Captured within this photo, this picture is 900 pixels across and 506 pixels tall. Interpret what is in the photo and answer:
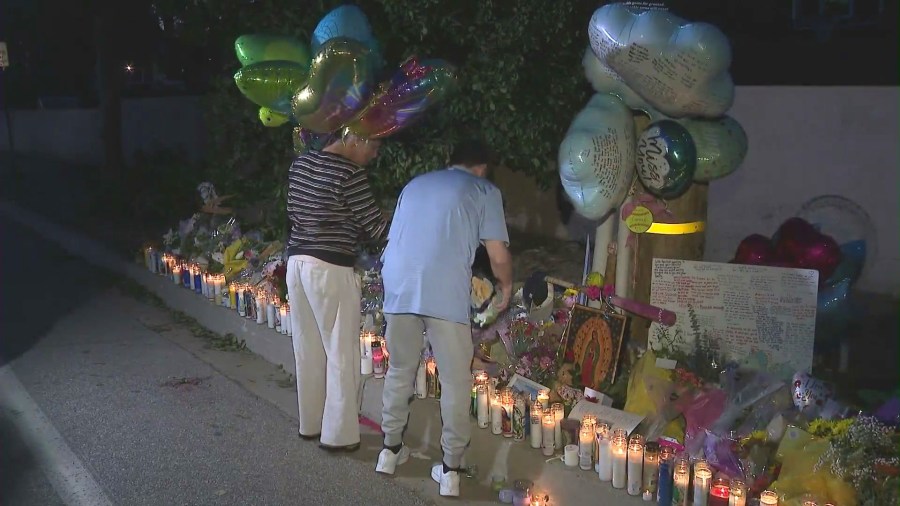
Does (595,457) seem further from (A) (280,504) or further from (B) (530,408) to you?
(A) (280,504)

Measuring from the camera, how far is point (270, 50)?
5.70m

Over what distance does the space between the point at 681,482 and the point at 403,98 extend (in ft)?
8.25

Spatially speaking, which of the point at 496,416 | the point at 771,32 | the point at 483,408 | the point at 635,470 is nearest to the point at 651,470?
the point at 635,470

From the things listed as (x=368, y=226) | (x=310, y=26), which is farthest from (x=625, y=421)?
(x=310, y=26)

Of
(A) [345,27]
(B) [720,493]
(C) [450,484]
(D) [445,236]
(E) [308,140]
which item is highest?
(A) [345,27]

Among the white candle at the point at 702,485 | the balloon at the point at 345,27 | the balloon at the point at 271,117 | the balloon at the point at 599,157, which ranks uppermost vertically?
the balloon at the point at 345,27

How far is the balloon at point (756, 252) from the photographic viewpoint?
16.0ft

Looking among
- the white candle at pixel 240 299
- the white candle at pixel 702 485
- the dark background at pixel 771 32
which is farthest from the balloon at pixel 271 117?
the white candle at pixel 702 485

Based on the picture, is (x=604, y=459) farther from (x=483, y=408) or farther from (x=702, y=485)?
(x=483, y=408)

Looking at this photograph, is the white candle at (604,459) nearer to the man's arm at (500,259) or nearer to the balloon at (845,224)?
the man's arm at (500,259)

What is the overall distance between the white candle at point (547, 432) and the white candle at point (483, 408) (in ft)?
1.54

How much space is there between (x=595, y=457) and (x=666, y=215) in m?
1.47

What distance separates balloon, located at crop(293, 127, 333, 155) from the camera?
16.4 ft

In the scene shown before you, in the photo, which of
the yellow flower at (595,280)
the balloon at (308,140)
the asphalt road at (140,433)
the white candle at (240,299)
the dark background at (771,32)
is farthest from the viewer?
the dark background at (771,32)
